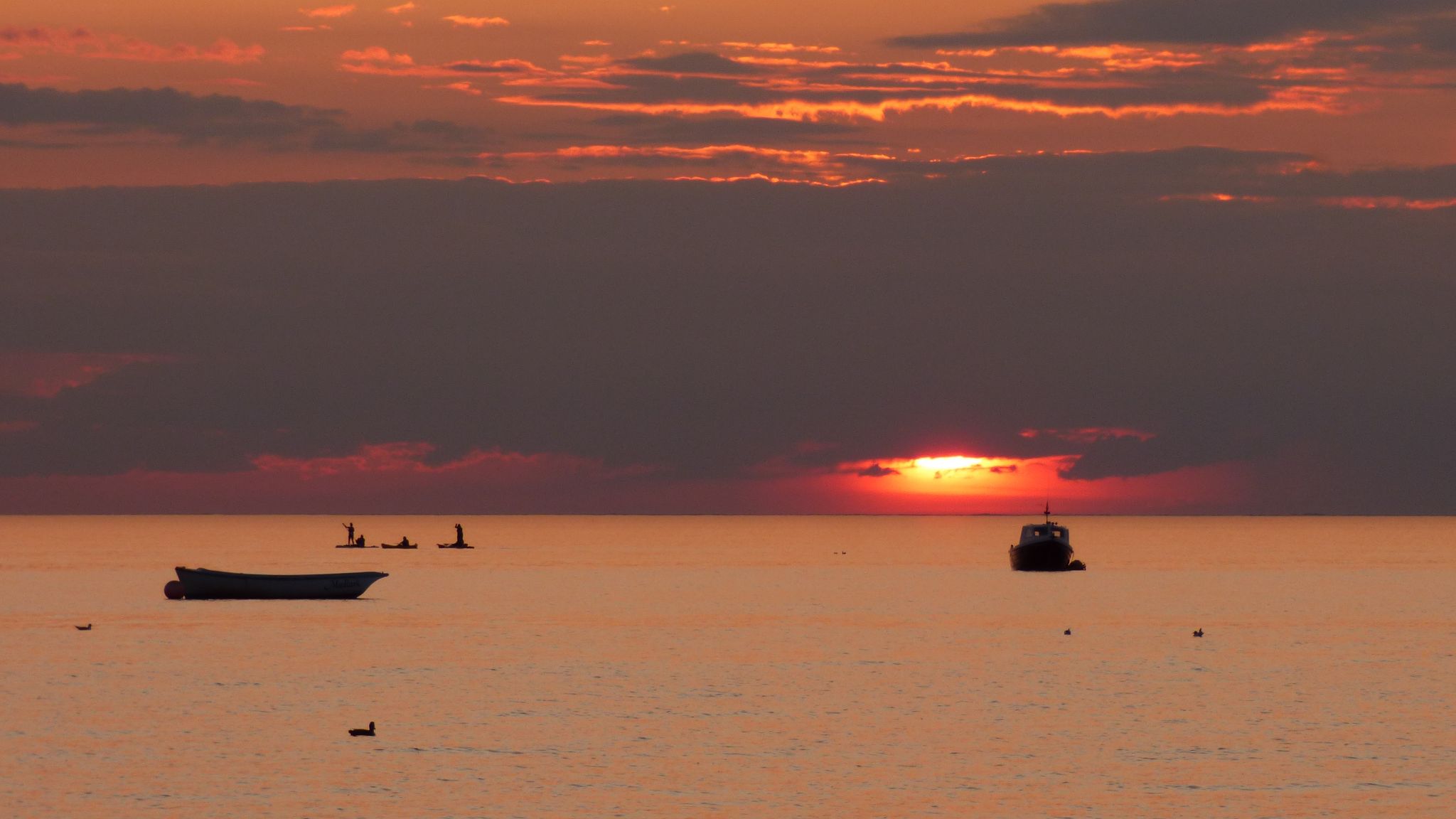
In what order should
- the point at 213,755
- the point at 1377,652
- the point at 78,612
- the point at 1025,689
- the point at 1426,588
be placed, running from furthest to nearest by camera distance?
the point at 1426,588
the point at 78,612
the point at 1377,652
the point at 1025,689
the point at 213,755

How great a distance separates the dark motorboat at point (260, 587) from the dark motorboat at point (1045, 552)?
256ft

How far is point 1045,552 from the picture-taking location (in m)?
193

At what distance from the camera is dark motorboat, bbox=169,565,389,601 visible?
457 ft

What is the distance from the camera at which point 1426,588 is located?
7008 inches

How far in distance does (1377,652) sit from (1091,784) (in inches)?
2005

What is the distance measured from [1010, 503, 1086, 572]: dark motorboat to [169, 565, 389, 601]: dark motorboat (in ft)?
256

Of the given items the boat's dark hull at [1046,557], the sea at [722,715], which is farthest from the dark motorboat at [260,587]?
the boat's dark hull at [1046,557]

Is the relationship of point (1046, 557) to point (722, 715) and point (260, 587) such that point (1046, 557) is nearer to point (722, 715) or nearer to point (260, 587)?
point (260, 587)

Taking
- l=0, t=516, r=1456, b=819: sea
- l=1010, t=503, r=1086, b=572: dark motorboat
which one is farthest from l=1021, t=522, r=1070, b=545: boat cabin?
l=0, t=516, r=1456, b=819: sea

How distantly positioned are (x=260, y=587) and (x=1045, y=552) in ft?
281

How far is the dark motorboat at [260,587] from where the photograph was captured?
139m

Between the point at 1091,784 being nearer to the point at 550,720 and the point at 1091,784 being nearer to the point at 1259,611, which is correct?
the point at 550,720

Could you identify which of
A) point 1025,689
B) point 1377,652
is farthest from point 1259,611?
point 1025,689

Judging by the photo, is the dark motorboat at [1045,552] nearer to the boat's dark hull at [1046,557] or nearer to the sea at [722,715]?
the boat's dark hull at [1046,557]
